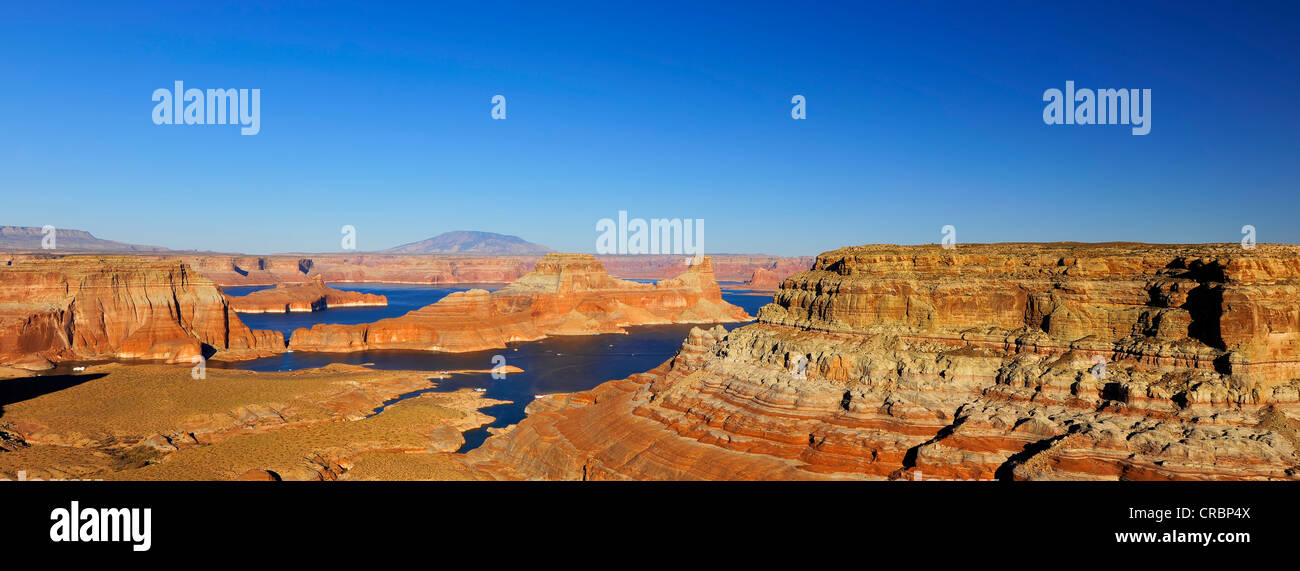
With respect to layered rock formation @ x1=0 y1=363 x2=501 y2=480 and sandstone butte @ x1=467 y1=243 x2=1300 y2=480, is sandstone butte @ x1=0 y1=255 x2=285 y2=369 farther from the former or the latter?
sandstone butte @ x1=467 y1=243 x2=1300 y2=480

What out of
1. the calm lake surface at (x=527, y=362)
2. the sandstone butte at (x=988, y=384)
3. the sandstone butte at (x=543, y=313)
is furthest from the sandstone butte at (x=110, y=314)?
the sandstone butte at (x=988, y=384)

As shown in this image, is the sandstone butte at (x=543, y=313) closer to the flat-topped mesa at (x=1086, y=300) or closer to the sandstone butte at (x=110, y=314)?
the sandstone butte at (x=110, y=314)

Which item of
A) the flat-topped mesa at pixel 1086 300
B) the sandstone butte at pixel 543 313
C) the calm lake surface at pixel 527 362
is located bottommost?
the calm lake surface at pixel 527 362

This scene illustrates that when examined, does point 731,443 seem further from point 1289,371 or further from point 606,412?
point 1289,371

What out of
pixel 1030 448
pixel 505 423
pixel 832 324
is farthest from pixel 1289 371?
pixel 505 423

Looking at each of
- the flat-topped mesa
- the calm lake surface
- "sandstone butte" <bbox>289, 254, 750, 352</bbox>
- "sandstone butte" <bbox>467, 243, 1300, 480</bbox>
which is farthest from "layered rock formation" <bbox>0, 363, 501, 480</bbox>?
"sandstone butte" <bbox>289, 254, 750, 352</bbox>
